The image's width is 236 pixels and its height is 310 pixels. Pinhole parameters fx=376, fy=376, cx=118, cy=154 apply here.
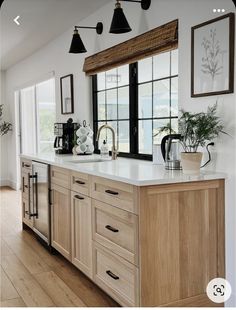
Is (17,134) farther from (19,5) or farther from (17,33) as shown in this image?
(19,5)

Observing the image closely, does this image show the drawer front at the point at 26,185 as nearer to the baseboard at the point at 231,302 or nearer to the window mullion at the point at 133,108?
the window mullion at the point at 133,108

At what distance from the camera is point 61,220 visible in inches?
129

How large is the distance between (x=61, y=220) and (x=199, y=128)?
61.6 inches

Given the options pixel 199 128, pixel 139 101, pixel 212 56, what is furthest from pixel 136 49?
pixel 199 128

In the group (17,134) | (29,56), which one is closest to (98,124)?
(29,56)

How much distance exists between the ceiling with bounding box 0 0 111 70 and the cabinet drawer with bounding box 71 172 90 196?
1.70 meters

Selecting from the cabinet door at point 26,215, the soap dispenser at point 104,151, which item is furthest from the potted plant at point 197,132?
the cabinet door at point 26,215

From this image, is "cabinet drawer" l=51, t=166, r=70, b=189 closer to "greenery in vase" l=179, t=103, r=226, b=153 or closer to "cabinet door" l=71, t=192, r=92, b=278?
"cabinet door" l=71, t=192, r=92, b=278

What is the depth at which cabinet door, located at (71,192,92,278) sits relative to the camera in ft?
8.96

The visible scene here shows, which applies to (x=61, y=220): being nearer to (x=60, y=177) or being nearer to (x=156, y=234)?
(x=60, y=177)

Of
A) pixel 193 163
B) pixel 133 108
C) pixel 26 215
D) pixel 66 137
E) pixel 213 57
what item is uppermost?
pixel 213 57

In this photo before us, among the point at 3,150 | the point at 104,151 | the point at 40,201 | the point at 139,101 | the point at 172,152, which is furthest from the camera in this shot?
the point at 3,150

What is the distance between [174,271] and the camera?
222 cm

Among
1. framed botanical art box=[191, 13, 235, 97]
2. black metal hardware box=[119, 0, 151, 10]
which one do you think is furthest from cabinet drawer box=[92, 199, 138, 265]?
black metal hardware box=[119, 0, 151, 10]
